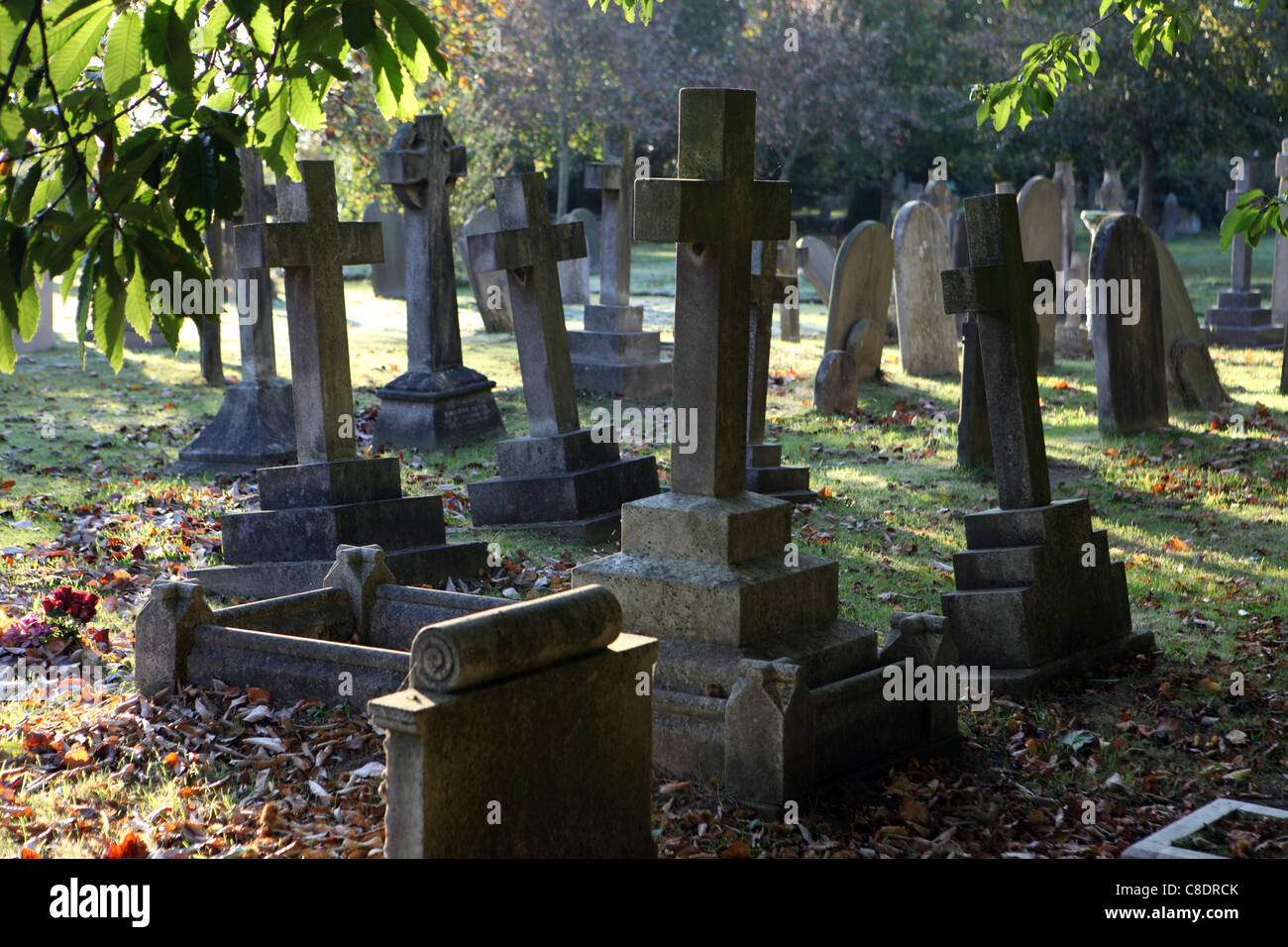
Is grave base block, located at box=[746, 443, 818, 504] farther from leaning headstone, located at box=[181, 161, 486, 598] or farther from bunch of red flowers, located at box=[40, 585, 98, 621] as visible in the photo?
bunch of red flowers, located at box=[40, 585, 98, 621]

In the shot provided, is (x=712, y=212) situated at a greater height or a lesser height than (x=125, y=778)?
greater

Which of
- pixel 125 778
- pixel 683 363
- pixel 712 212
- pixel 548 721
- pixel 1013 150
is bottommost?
pixel 125 778

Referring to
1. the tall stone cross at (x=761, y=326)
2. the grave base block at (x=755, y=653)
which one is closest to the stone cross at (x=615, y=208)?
the tall stone cross at (x=761, y=326)

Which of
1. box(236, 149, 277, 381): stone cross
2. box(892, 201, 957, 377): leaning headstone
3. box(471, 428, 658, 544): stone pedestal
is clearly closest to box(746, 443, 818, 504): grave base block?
box(471, 428, 658, 544): stone pedestal

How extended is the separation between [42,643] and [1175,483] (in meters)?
8.26

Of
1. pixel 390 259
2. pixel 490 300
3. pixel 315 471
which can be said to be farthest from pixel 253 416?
pixel 390 259

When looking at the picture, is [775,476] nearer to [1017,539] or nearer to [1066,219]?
[1017,539]

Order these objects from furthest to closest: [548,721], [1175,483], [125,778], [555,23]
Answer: [555,23] < [1175,483] < [125,778] < [548,721]

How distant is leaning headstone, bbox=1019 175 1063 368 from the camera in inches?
637

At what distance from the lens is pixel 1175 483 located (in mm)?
10328

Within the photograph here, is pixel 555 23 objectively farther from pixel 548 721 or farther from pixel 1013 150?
pixel 548 721

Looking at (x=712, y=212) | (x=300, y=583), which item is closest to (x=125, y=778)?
(x=300, y=583)

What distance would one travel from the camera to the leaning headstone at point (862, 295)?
1446 cm

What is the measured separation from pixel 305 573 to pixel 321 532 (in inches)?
10.3
